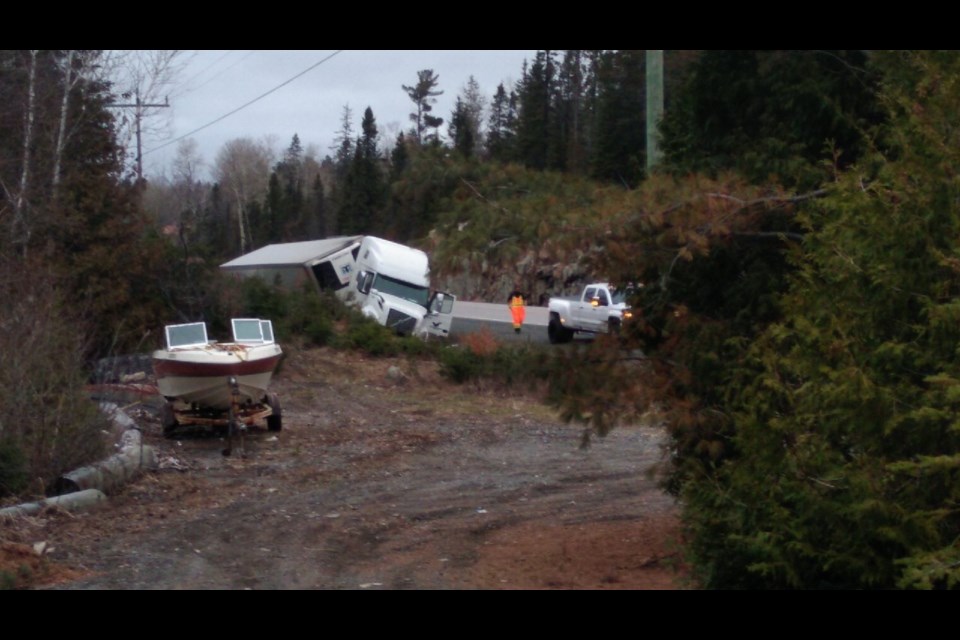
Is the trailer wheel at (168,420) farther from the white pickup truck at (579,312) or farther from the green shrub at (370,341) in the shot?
the white pickup truck at (579,312)

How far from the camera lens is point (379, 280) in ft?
105

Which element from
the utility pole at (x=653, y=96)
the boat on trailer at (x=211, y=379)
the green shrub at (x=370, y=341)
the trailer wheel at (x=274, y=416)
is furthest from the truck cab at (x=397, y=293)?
Answer: the utility pole at (x=653, y=96)

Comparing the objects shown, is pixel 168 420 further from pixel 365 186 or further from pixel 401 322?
pixel 365 186

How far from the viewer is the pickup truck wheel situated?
32.2 metres

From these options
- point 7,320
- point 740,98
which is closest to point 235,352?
point 7,320

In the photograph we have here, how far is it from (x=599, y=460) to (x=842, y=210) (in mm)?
10479

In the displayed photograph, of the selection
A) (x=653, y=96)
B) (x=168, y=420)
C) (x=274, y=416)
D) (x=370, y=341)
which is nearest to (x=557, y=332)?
(x=370, y=341)

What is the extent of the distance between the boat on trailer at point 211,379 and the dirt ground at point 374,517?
413mm

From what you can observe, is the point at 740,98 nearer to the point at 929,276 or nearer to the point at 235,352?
the point at 929,276

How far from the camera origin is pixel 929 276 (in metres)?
5.14

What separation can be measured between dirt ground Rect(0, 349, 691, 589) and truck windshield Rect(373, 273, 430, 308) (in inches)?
493

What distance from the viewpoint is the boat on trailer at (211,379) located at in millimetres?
15992

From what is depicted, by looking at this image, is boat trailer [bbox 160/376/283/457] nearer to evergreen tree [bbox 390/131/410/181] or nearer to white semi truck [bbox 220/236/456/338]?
evergreen tree [bbox 390/131/410/181]
